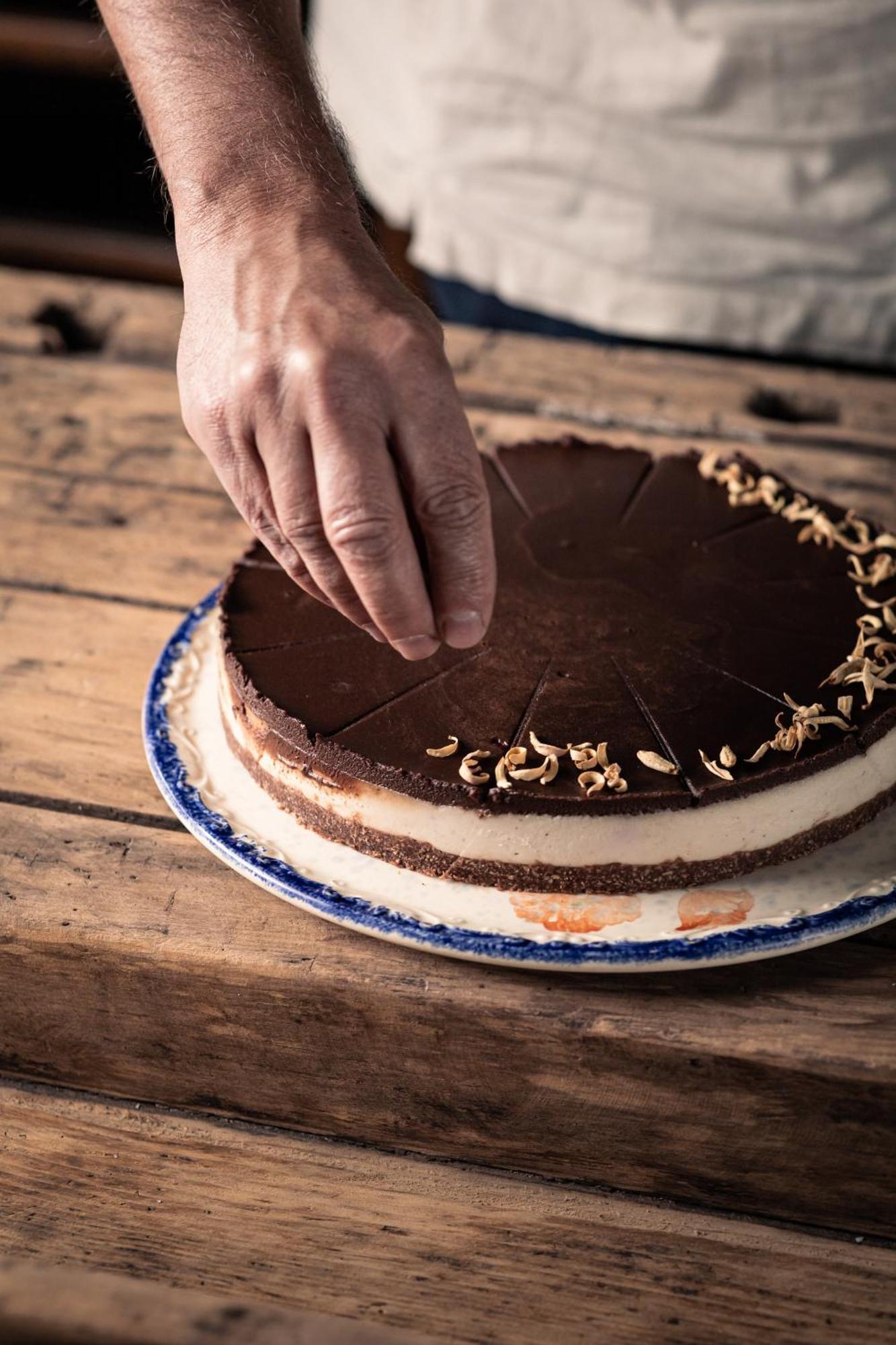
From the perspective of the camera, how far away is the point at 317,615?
1.85 meters

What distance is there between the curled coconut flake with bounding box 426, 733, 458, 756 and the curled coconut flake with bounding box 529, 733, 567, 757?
0.09m

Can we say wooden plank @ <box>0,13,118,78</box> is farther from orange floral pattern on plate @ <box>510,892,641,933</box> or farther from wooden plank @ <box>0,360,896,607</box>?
orange floral pattern on plate @ <box>510,892,641,933</box>

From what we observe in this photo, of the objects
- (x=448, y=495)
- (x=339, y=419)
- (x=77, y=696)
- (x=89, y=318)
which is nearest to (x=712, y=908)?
(x=448, y=495)

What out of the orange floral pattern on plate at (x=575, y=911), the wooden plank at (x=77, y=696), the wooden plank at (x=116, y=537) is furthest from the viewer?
the wooden plank at (x=116, y=537)

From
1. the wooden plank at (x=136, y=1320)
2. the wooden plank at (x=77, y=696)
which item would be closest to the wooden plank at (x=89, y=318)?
the wooden plank at (x=77, y=696)

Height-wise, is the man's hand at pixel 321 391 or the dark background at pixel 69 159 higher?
the man's hand at pixel 321 391

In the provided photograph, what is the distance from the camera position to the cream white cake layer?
1534mm

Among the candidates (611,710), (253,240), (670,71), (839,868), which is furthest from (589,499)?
(670,71)

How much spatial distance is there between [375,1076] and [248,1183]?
19 centimetres

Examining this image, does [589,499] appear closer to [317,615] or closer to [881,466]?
[317,615]

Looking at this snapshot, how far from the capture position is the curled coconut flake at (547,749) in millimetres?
1556

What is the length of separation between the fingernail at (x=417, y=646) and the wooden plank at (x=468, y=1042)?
1.21 feet

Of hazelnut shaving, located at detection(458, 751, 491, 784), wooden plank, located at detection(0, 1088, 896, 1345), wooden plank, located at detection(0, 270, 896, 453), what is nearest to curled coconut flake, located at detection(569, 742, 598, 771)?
hazelnut shaving, located at detection(458, 751, 491, 784)

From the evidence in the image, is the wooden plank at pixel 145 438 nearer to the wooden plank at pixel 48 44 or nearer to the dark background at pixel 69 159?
the dark background at pixel 69 159
